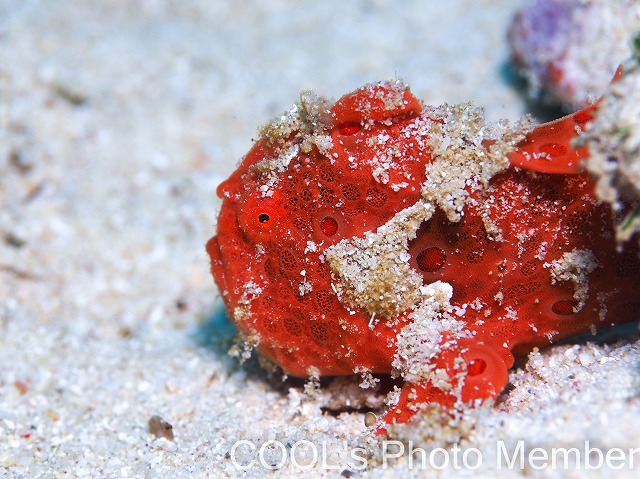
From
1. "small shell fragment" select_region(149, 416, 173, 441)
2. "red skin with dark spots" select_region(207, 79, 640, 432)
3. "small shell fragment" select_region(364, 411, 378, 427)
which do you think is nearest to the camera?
"red skin with dark spots" select_region(207, 79, 640, 432)

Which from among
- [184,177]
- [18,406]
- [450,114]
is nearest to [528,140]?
[450,114]

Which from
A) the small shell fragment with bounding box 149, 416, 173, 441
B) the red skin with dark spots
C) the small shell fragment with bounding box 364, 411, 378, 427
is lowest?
the small shell fragment with bounding box 149, 416, 173, 441

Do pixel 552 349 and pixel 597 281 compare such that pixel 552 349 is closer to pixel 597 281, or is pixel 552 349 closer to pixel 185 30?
pixel 597 281

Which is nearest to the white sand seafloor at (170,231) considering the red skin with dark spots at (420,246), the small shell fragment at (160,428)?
the small shell fragment at (160,428)

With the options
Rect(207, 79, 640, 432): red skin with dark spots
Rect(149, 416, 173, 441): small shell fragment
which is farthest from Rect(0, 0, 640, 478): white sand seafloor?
Rect(207, 79, 640, 432): red skin with dark spots

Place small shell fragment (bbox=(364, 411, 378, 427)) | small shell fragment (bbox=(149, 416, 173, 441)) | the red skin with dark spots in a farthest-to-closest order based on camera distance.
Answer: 1. small shell fragment (bbox=(149, 416, 173, 441))
2. small shell fragment (bbox=(364, 411, 378, 427))
3. the red skin with dark spots

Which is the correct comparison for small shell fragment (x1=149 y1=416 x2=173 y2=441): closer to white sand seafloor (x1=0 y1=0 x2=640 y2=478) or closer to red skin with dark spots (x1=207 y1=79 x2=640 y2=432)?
white sand seafloor (x1=0 y1=0 x2=640 y2=478)

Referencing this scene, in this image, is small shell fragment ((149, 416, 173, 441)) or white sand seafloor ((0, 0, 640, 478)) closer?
white sand seafloor ((0, 0, 640, 478))
